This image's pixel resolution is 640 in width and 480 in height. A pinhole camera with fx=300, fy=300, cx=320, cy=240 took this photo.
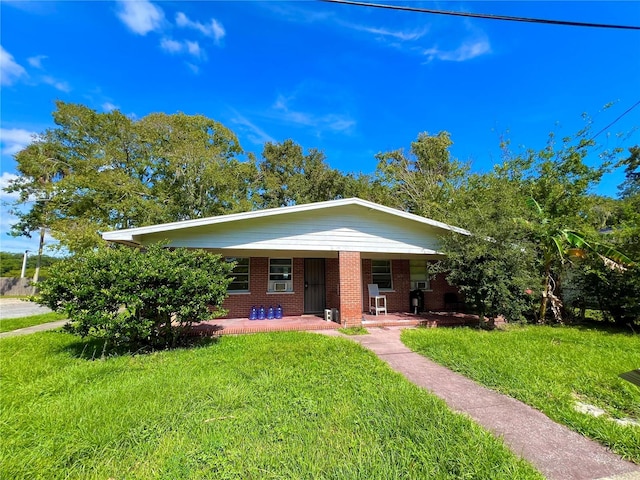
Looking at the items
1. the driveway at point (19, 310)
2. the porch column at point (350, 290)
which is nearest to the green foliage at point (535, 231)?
the porch column at point (350, 290)

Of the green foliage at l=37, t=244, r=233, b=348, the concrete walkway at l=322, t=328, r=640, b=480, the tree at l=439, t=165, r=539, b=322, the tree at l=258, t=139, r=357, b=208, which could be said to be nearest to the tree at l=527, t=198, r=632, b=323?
the tree at l=439, t=165, r=539, b=322

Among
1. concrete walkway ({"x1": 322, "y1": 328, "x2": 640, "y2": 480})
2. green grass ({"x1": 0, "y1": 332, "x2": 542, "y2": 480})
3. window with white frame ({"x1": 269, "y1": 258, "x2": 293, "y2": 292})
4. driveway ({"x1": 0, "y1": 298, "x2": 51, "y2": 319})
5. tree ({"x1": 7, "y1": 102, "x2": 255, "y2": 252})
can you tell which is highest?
tree ({"x1": 7, "y1": 102, "x2": 255, "y2": 252})

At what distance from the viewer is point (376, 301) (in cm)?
1168

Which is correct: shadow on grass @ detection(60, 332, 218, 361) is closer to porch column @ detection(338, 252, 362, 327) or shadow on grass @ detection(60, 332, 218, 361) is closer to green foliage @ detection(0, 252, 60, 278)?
porch column @ detection(338, 252, 362, 327)

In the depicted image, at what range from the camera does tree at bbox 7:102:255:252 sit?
20766 millimetres

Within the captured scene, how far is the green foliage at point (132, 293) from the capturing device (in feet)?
18.9

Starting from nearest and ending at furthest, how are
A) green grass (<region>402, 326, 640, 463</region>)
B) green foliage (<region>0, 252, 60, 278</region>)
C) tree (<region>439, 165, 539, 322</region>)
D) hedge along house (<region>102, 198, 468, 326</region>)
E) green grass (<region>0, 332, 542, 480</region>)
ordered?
green grass (<region>0, 332, 542, 480</region>), green grass (<region>402, 326, 640, 463</region>), tree (<region>439, 165, 539, 322</region>), hedge along house (<region>102, 198, 468, 326</region>), green foliage (<region>0, 252, 60, 278</region>)

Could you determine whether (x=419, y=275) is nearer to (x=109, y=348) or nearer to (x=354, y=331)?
(x=354, y=331)

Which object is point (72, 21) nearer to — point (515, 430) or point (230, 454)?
point (230, 454)

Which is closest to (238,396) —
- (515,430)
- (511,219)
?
(515,430)

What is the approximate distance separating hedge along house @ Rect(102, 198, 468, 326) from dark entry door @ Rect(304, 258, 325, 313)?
0.13ft

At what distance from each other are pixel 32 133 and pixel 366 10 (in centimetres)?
2697

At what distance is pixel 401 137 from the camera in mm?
→ 26094

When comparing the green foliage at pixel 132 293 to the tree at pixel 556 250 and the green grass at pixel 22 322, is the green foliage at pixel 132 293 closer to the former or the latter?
the green grass at pixel 22 322
